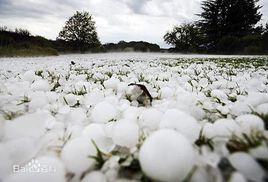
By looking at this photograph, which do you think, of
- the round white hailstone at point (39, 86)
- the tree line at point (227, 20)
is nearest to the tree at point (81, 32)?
the tree line at point (227, 20)

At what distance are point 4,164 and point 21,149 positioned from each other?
7 centimetres

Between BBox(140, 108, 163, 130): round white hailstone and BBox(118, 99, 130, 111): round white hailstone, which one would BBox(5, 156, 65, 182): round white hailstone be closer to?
BBox(140, 108, 163, 130): round white hailstone

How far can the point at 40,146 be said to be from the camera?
82cm

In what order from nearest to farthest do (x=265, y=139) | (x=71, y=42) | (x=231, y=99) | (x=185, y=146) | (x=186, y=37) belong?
(x=185, y=146), (x=265, y=139), (x=231, y=99), (x=71, y=42), (x=186, y=37)

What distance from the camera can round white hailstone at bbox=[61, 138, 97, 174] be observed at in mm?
713

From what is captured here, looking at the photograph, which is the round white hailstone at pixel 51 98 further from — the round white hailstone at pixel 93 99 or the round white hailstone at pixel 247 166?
the round white hailstone at pixel 247 166

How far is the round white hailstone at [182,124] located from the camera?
794 mm

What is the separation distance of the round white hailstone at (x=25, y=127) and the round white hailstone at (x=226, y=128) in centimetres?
59

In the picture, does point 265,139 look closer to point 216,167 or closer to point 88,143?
point 216,167

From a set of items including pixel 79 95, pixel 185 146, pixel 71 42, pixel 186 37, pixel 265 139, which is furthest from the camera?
pixel 186 37

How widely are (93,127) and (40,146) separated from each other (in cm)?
18

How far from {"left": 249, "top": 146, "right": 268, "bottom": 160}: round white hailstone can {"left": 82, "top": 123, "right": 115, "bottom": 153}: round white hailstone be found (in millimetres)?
404

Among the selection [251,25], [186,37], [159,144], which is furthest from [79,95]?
[186,37]

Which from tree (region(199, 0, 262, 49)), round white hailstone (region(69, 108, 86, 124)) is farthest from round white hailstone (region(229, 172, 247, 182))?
tree (region(199, 0, 262, 49))
